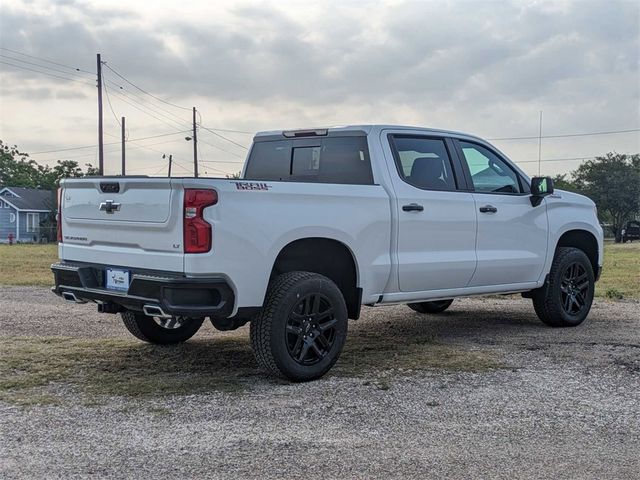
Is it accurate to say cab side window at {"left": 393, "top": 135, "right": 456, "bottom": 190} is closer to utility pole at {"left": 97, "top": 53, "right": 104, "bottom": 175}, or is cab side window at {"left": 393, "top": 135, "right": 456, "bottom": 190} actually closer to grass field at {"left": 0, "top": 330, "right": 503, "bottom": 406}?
grass field at {"left": 0, "top": 330, "right": 503, "bottom": 406}

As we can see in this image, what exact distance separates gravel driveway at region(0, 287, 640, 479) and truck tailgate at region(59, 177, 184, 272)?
1.03 metres

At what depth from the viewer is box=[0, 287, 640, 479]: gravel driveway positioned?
12.8 feet

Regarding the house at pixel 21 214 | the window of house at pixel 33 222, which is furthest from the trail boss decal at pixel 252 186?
the window of house at pixel 33 222

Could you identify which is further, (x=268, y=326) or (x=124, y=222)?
(x=124, y=222)

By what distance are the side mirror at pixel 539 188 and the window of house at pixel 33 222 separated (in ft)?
186

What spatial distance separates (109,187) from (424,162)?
2835mm

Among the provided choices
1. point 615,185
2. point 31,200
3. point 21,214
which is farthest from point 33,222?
point 615,185

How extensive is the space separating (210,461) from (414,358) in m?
2.96

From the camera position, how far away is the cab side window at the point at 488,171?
7.31 meters

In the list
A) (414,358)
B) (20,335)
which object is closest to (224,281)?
(414,358)

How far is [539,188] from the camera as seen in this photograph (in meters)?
7.71

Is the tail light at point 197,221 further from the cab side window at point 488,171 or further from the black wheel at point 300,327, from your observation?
the cab side window at point 488,171

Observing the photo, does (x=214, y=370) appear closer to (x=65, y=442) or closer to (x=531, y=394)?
(x=65, y=442)

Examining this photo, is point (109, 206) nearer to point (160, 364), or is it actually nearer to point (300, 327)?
point (160, 364)
